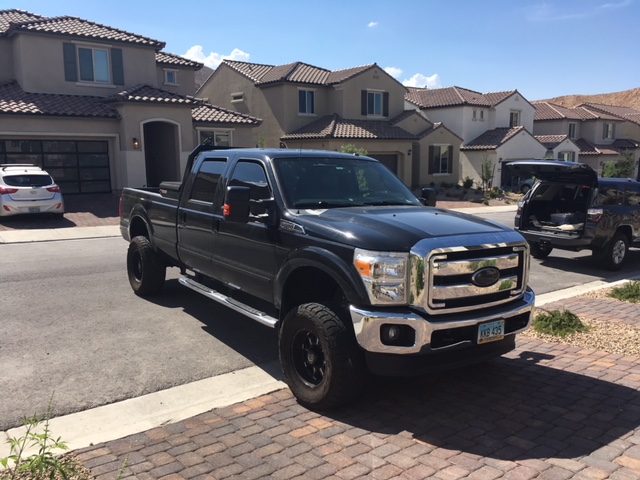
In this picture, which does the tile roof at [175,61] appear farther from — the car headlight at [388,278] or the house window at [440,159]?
the car headlight at [388,278]

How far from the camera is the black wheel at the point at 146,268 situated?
7984 mm

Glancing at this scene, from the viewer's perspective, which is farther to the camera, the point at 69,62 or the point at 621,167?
the point at 621,167

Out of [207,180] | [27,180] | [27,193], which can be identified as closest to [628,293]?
[207,180]

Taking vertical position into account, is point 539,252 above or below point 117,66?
below

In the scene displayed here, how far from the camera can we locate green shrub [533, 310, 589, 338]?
6.72 m

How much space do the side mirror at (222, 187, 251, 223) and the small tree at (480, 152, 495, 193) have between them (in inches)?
1262

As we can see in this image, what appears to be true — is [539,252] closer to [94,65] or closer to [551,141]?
[94,65]

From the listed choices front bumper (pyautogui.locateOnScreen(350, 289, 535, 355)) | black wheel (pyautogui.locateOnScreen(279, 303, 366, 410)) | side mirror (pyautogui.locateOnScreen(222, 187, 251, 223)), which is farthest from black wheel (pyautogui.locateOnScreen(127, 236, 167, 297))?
front bumper (pyautogui.locateOnScreen(350, 289, 535, 355))

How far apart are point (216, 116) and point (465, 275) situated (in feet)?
76.9

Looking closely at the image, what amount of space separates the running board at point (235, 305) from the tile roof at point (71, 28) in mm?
20351

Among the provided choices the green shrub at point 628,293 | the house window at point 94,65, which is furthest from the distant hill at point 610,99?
the green shrub at point 628,293

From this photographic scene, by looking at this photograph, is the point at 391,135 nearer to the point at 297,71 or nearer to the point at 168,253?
the point at 297,71

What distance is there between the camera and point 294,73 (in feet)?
108

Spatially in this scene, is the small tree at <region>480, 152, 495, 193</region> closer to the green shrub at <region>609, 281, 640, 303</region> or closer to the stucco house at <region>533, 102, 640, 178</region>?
the stucco house at <region>533, 102, 640, 178</region>
